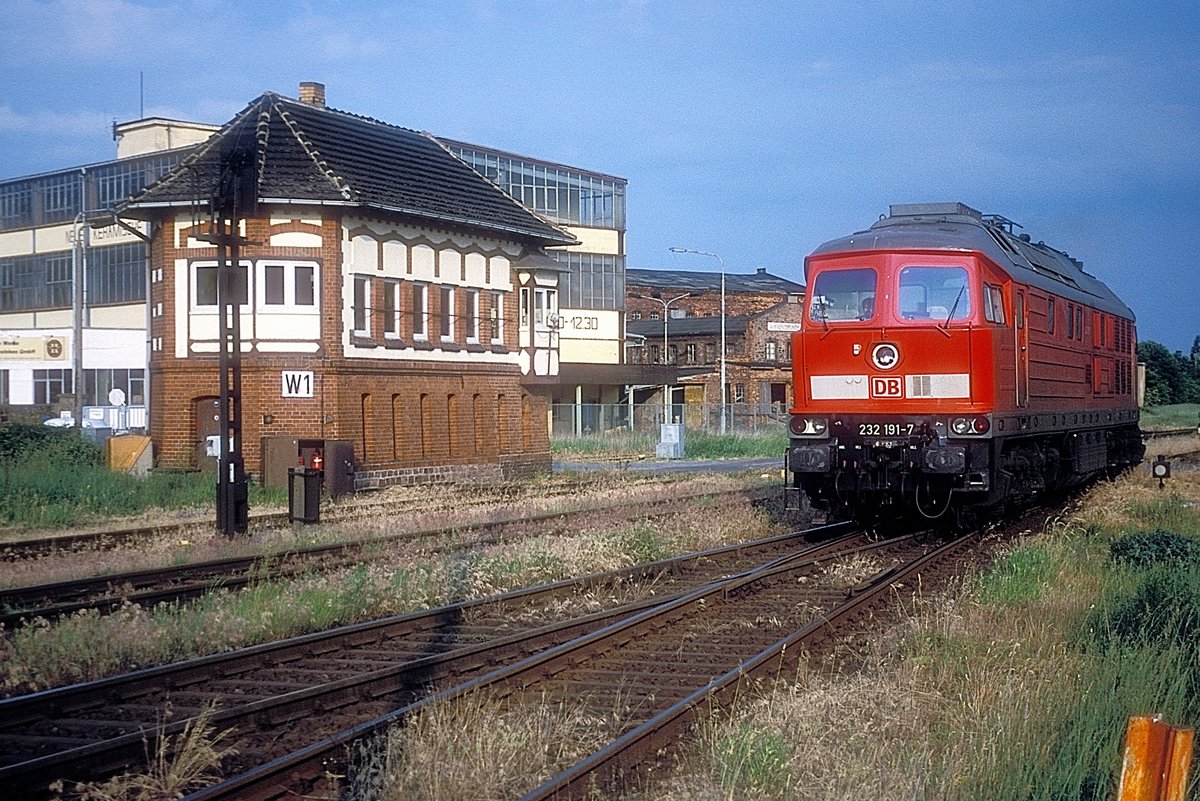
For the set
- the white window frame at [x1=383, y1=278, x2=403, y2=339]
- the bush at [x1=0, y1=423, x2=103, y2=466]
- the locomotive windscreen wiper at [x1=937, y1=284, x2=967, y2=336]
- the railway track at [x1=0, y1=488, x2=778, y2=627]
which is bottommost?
the railway track at [x1=0, y1=488, x2=778, y2=627]

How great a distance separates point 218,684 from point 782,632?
4.36m

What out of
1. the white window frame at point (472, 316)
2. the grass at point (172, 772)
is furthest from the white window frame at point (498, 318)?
the grass at point (172, 772)

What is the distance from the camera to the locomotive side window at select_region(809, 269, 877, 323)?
589 inches

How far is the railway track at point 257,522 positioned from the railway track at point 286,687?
691 cm

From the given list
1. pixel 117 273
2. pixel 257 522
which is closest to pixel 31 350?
pixel 117 273

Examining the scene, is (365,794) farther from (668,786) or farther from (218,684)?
(218,684)

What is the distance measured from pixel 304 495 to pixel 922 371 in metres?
8.57

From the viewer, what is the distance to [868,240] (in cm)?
1519

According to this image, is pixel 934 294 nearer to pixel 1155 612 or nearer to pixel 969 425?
pixel 969 425

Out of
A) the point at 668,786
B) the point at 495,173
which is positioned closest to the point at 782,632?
the point at 668,786

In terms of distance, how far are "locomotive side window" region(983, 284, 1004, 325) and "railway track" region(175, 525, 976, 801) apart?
9.95 ft

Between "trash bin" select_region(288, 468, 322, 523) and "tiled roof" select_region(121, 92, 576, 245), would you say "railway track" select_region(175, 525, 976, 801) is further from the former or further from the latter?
"tiled roof" select_region(121, 92, 576, 245)

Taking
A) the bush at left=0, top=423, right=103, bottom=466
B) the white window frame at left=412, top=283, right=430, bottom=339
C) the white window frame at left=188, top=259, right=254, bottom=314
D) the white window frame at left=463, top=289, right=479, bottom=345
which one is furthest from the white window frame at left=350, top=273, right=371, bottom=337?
the bush at left=0, top=423, right=103, bottom=466

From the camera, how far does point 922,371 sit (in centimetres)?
1454
